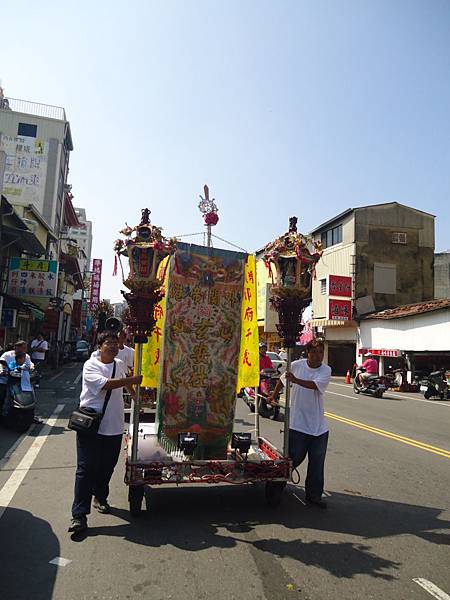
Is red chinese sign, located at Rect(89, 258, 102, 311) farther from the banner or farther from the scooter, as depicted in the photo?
the banner

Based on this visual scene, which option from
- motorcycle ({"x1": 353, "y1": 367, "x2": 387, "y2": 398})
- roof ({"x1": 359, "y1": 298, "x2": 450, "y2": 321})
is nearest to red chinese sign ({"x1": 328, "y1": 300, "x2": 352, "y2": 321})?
roof ({"x1": 359, "y1": 298, "x2": 450, "y2": 321})

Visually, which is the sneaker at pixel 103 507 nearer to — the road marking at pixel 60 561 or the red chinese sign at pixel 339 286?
the road marking at pixel 60 561

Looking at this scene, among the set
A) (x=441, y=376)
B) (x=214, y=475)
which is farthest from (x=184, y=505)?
(x=441, y=376)

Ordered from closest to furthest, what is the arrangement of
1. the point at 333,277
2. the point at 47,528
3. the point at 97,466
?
the point at 47,528 → the point at 97,466 → the point at 333,277

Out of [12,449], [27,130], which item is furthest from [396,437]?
[27,130]

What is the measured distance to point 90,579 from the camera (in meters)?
3.27

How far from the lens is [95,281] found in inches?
2285

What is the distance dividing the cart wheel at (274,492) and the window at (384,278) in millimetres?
26080

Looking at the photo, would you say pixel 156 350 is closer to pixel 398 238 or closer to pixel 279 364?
pixel 279 364

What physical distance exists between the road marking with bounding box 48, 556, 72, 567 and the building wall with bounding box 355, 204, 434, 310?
27.0 m

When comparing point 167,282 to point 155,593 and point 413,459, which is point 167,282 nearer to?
point 155,593

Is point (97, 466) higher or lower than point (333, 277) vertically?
lower

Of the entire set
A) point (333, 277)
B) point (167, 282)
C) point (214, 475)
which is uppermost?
point (333, 277)

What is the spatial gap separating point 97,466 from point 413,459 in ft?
16.9
